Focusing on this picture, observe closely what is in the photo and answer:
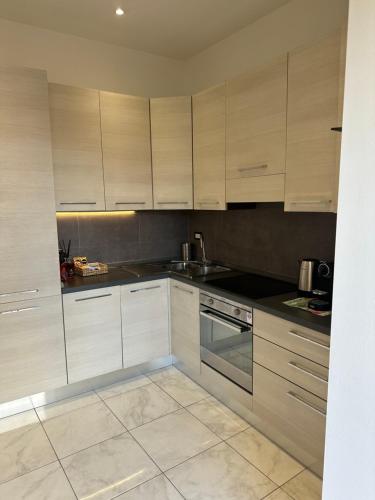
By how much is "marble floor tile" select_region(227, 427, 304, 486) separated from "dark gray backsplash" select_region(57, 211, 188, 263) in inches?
70.5

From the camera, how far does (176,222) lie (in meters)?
3.46

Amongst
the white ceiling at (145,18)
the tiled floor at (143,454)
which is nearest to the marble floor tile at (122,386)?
the tiled floor at (143,454)

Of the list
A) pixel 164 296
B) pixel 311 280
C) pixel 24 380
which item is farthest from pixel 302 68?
pixel 24 380

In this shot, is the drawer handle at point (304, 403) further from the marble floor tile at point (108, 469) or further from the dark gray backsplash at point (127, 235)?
the dark gray backsplash at point (127, 235)

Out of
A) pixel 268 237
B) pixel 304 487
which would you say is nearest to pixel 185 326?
pixel 268 237

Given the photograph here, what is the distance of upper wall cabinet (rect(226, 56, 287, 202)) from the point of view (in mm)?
2064

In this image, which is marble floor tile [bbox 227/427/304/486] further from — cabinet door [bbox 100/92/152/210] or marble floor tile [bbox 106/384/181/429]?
cabinet door [bbox 100/92/152/210]

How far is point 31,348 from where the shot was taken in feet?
7.65

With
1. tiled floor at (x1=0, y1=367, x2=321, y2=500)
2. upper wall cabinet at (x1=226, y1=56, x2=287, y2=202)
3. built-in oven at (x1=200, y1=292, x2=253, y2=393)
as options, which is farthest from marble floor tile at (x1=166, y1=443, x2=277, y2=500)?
upper wall cabinet at (x1=226, y1=56, x2=287, y2=202)

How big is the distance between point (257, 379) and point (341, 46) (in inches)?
72.6

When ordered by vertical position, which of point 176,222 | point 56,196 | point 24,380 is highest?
point 56,196

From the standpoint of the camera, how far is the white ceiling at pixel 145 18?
7.61 ft

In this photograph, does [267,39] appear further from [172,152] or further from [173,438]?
[173,438]

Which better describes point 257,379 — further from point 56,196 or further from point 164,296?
point 56,196
